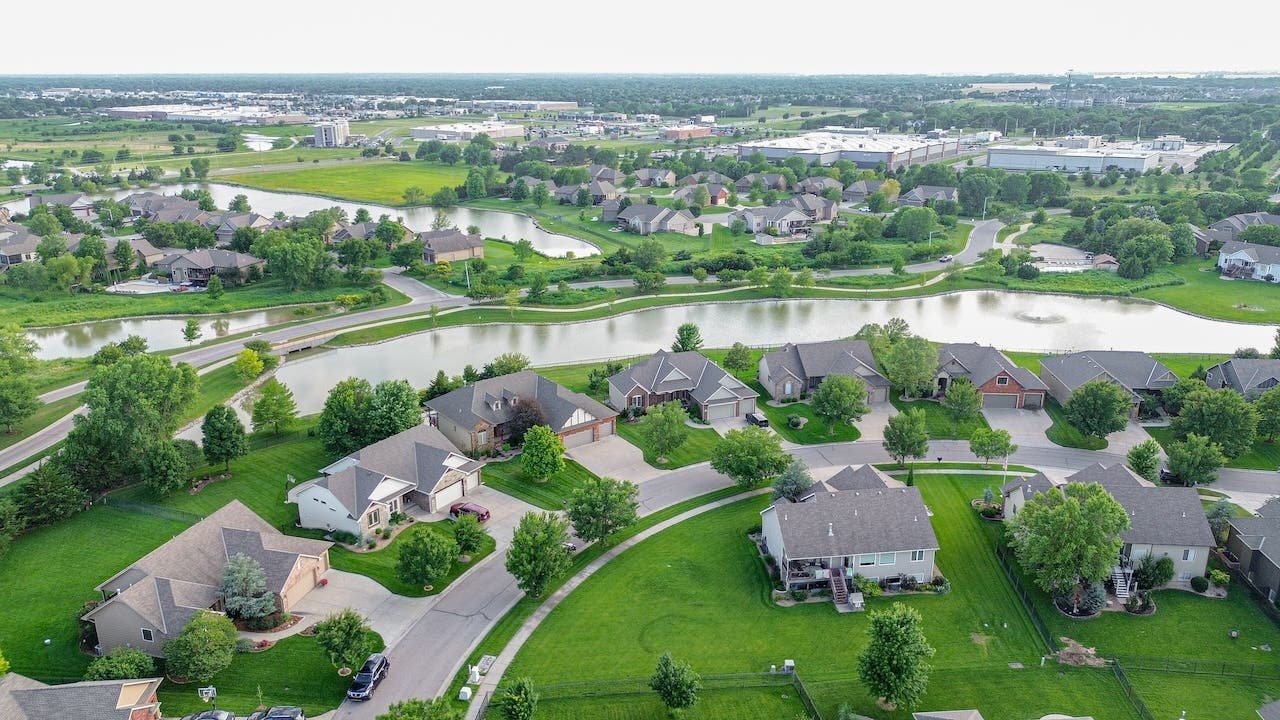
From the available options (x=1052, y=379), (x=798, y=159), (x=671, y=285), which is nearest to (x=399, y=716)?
(x=1052, y=379)

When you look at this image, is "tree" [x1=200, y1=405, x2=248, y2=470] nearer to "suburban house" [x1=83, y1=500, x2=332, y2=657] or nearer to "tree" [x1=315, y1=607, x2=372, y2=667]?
"suburban house" [x1=83, y1=500, x2=332, y2=657]

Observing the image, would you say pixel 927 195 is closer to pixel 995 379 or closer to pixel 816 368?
pixel 995 379

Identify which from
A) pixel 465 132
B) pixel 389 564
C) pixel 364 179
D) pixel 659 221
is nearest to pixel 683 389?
pixel 389 564

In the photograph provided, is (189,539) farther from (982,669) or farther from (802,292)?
(802,292)

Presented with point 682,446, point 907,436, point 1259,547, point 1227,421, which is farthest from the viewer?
point 682,446

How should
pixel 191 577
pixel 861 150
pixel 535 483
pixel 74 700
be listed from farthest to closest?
pixel 861 150
pixel 535 483
pixel 191 577
pixel 74 700
